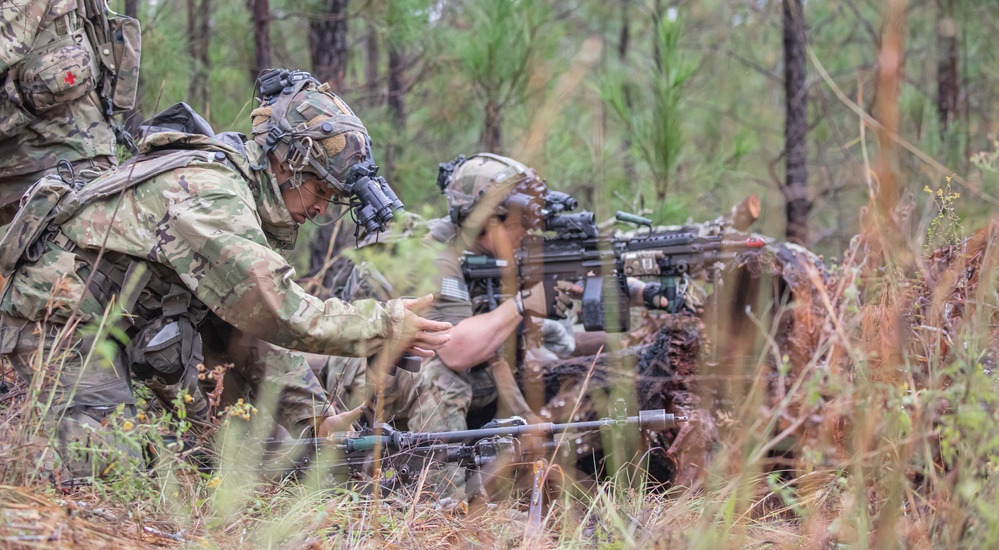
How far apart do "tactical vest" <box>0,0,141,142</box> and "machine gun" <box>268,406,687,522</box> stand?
1.77 metres

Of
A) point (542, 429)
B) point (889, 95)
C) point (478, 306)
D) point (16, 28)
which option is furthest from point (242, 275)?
point (478, 306)

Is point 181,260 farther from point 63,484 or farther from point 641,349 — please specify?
point 641,349

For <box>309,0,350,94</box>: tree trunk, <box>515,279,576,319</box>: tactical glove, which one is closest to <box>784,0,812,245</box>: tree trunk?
<box>515,279,576,319</box>: tactical glove

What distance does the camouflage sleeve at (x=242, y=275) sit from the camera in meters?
2.85

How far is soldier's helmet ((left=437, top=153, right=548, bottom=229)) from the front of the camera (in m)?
4.70

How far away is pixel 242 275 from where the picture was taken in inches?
112

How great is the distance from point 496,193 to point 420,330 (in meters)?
1.71

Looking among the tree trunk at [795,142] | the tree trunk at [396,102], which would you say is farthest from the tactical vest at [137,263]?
the tree trunk at [795,142]

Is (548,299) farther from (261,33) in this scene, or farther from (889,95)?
(889,95)

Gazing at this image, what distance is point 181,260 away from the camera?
2893 millimetres

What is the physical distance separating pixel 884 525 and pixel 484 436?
145 centimetres

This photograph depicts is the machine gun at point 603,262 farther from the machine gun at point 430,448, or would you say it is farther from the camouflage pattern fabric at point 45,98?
the camouflage pattern fabric at point 45,98

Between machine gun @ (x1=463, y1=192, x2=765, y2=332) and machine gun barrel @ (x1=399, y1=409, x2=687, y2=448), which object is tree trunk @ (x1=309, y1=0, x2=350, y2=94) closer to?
machine gun @ (x1=463, y1=192, x2=765, y2=332)

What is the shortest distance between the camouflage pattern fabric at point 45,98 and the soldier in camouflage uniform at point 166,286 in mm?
900
